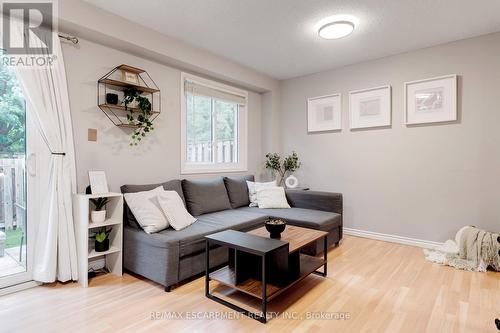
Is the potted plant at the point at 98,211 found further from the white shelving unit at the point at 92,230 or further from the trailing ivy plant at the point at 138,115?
the trailing ivy plant at the point at 138,115

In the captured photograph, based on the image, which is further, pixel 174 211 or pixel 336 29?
pixel 336 29

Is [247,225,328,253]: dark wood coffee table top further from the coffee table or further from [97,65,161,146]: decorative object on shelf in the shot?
[97,65,161,146]: decorative object on shelf

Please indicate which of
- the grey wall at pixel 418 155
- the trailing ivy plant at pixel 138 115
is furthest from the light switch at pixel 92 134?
the grey wall at pixel 418 155

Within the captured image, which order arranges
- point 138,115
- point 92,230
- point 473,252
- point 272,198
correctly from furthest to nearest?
point 272,198 < point 138,115 < point 473,252 < point 92,230

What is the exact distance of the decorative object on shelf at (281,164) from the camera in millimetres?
4488

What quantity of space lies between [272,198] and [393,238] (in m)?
1.70

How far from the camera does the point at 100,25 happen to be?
96.9 inches

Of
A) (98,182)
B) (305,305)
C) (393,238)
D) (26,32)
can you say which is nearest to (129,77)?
(26,32)

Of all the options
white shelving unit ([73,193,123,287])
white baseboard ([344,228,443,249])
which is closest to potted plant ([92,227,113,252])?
white shelving unit ([73,193,123,287])

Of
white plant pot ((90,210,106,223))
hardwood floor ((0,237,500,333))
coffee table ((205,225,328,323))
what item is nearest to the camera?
hardwood floor ((0,237,500,333))

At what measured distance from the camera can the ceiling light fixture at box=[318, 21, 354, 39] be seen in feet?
8.88

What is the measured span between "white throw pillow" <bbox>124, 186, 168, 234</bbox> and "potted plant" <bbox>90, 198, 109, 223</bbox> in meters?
0.22

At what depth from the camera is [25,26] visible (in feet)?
7.36

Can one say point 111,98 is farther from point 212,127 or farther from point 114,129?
point 212,127
